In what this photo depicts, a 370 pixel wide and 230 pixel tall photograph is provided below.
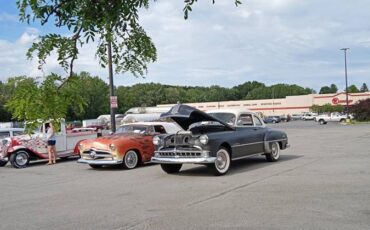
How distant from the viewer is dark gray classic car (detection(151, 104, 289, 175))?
39.2 ft

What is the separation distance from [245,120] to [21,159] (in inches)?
355

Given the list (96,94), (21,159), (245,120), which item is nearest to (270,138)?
(245,120)

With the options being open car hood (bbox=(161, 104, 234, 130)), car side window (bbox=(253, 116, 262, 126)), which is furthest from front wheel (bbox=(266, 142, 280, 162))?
open car hood (bbox=(161, 104, 234, 130))

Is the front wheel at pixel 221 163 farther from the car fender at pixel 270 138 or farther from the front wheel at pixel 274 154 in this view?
the front wheel at pixel 274 154

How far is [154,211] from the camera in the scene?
7797 millimetres

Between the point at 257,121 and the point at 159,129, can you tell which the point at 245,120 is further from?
the point at 159,129

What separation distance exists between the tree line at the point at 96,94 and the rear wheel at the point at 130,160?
191 centimetres

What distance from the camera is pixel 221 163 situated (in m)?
12.3

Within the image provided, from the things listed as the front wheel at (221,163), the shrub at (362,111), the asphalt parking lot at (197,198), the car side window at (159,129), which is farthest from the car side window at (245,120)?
the shrub at (362,111)

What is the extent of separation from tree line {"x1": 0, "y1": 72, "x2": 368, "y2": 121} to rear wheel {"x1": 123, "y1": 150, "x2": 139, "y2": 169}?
6.25 ft

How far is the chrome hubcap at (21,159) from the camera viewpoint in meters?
17.8

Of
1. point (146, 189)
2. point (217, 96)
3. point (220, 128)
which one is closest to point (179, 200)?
point (146, 189)

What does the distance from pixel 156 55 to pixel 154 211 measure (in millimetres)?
5100

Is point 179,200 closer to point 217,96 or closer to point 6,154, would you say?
point 6,154
